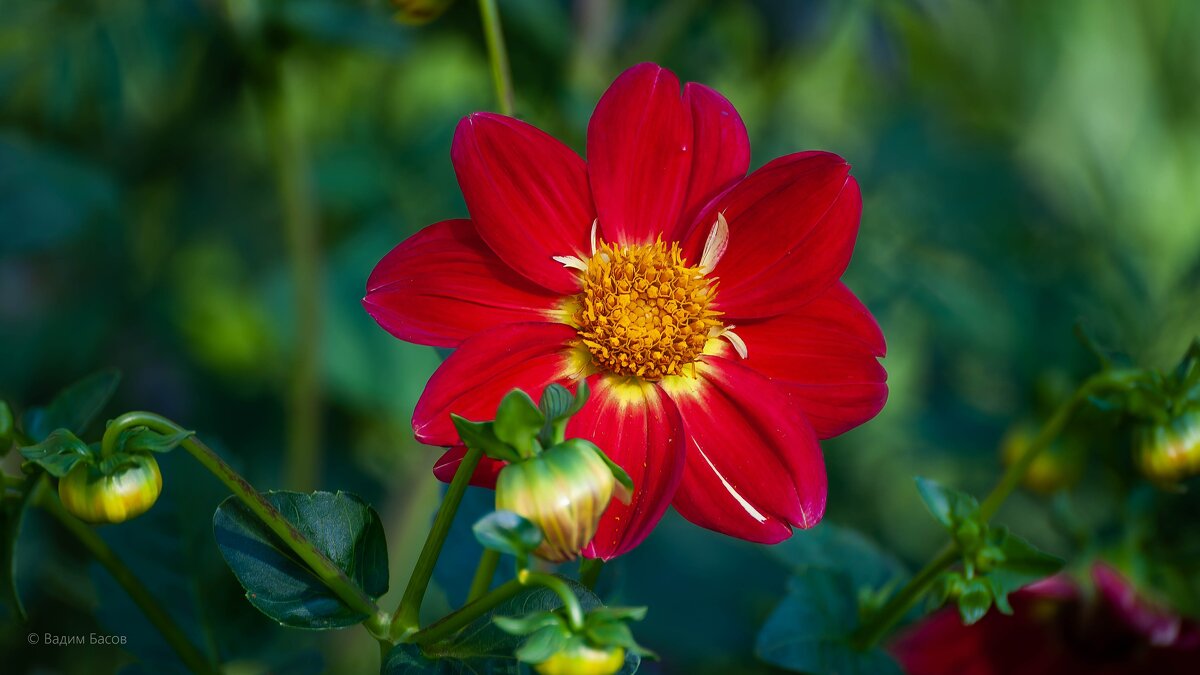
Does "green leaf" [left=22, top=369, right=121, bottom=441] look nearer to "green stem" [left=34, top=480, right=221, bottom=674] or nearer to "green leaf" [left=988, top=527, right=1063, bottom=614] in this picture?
"green stem" [left=34, top=480, right=221, bottom=674]

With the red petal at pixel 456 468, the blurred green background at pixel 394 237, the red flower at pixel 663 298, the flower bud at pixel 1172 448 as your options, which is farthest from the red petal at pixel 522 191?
the blurred green background at pixel 394 237

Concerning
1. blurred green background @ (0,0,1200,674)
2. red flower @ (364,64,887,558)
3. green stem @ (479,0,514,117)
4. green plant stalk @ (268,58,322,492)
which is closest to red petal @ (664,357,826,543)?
red flower @ (364,64,887,558)

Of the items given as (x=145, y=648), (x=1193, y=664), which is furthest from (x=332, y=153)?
(x=1193, y=664)

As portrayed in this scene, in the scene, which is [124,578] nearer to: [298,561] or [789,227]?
[298,561]

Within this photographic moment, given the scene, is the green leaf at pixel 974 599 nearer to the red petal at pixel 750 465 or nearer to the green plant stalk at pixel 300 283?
the red petal at pixel 750 465

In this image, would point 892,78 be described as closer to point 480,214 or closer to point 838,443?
point 838,443
